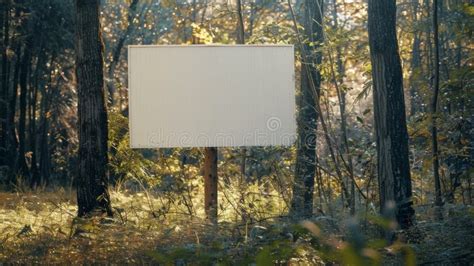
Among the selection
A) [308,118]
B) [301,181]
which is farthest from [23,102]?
[301,181]

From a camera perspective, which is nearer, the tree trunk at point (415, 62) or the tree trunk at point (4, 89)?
the tree trunk at point (415, 62)

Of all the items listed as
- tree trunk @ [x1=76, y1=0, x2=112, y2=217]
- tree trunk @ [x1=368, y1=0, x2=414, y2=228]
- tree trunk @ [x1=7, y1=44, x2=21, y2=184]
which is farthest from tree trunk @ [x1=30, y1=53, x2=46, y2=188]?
tree trunk @ [x1=368, y1=0, x2=414, y2=228]

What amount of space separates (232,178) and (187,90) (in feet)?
10.1

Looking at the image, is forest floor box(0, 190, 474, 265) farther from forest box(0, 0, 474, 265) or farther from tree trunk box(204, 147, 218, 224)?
tree trunk box(204, 147, 218, 224)

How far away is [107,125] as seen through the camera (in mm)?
13414

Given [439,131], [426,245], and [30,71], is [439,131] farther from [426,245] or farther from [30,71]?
[30,71]

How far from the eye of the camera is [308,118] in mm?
15453

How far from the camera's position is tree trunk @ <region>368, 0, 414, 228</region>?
11.0 metres

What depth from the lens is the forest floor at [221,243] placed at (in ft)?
25.6

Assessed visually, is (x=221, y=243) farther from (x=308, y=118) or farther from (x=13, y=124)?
(x=13, y=124)

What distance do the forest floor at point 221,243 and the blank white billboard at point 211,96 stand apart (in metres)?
1.88

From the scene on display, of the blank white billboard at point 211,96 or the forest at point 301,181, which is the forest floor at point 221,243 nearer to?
the forest at point 301,181

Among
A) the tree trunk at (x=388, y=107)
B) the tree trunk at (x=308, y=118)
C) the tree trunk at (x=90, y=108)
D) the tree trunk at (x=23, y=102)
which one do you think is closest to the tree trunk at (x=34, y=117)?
the tree trunk at (x=23, y=102)

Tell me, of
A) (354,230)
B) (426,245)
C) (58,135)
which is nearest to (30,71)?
(58,135)
